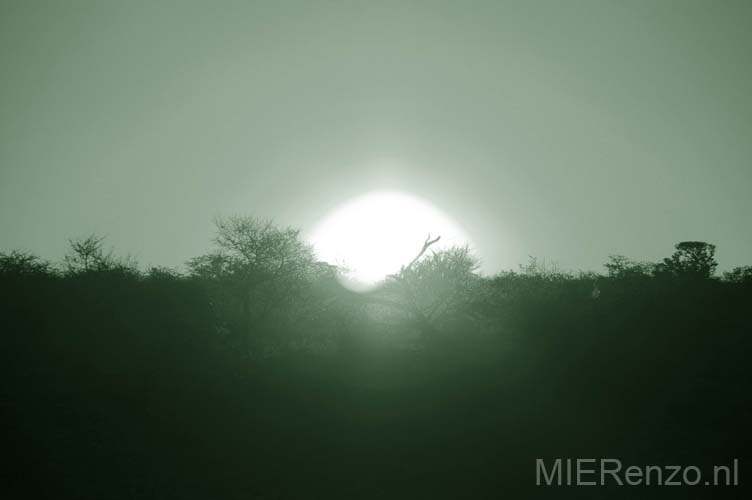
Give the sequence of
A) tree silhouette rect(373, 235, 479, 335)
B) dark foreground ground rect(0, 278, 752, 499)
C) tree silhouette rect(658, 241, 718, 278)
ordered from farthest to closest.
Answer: tree silhouette rect(658, 241, 718, 278), tree silhouette rect(373, 235, 479, 335), dark foreground ground rect(0, 278, 752, 499)

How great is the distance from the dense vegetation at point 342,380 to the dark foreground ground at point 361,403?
0.10 meters

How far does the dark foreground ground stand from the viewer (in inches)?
849

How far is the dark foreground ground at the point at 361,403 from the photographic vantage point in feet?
70.7

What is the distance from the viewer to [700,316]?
114 feet

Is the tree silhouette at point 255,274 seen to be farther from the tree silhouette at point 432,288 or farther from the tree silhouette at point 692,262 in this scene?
the tree silhouette at point 692,262

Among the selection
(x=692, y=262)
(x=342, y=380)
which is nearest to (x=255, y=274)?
(x=342, y=380)

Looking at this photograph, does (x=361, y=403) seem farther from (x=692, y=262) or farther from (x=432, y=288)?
(x=692, y=262)

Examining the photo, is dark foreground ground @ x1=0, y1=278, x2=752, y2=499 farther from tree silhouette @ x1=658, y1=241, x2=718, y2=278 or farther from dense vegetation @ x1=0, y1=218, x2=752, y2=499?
tree silhouette @ x1=658, y1=241, x2=718, y2=278

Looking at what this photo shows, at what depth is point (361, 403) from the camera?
2775 cm

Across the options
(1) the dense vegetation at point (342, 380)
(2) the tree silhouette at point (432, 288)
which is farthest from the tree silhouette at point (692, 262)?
(2) the tree silhouette at point (432, 288)

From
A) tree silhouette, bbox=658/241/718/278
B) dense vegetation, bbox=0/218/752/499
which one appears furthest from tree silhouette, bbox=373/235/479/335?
tree silhouette, bbox=658/241/718/278

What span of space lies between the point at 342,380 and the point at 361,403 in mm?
2119

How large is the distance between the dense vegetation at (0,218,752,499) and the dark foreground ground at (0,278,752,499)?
4.0 inches

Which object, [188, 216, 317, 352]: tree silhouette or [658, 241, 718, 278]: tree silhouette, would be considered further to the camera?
[658, 241, 718, 278]: tree silhouette
